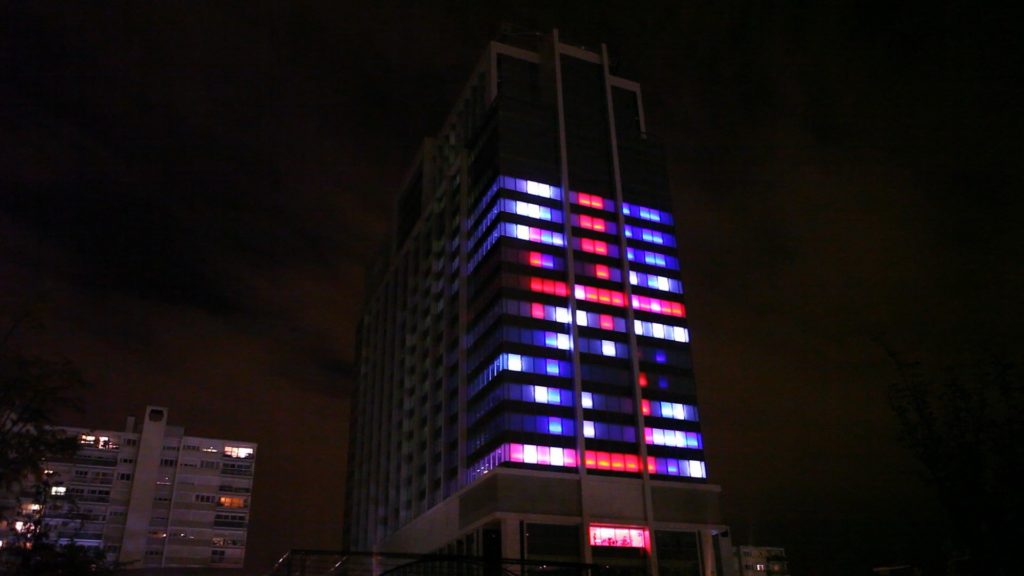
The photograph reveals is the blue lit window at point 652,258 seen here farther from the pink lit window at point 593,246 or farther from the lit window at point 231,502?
the lit window at point 231,502

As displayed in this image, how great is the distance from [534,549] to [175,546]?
99787 millimetres

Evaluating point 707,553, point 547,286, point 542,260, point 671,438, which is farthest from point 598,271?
point 707,553

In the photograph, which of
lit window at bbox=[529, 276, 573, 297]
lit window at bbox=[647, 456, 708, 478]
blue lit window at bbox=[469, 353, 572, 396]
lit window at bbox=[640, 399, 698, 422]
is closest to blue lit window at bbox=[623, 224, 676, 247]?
lit window at bbox=[529, 276, 573, 297]

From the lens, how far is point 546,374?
11738 centimetres

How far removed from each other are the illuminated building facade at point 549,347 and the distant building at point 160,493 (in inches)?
1511

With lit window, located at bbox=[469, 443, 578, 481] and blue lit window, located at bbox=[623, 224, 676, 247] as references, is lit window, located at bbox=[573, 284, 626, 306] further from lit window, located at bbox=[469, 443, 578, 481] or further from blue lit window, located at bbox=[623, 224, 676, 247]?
lit window, located at bbox=[469, 443, 578, 481]

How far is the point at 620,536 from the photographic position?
365 feet

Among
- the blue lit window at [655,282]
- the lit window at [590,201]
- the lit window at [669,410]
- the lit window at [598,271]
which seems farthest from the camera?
the lit window at [590,201]

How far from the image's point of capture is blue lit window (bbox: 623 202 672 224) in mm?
137500

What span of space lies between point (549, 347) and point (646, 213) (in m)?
32.7

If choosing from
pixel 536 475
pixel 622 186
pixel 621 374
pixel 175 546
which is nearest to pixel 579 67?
pixel 622 186

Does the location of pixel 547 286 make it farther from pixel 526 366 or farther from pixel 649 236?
pixel 649 236

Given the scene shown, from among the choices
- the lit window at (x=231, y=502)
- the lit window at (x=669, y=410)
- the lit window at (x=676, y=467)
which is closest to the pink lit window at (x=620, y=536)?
the lit window at (x=676, y=467)

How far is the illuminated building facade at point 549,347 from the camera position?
368 ft
